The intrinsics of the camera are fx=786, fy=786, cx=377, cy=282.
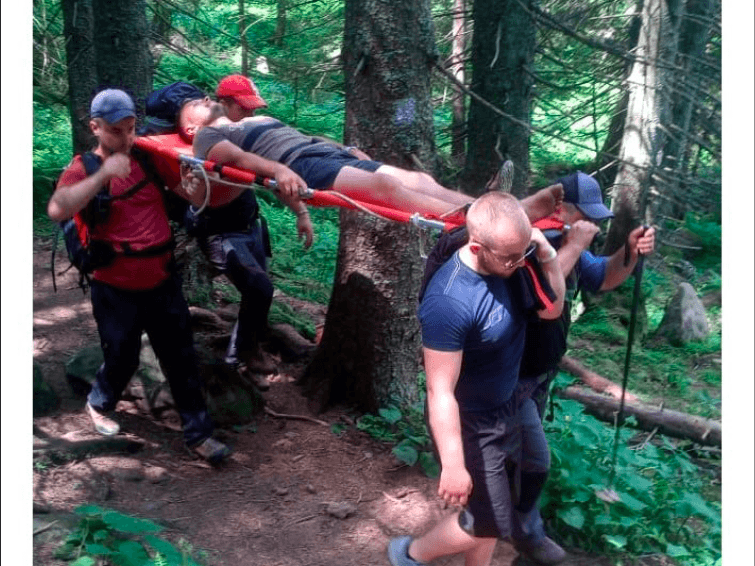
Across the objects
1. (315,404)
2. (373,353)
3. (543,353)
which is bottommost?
(315,404)

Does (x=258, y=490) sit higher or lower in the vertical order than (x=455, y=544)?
lower

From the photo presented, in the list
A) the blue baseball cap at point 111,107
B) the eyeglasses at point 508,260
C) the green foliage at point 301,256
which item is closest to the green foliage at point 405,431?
the eyeglasses at point 508,260

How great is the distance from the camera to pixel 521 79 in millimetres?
7562

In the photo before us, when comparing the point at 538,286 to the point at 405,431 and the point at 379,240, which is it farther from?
the point at 405,431

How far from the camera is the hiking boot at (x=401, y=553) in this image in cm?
380

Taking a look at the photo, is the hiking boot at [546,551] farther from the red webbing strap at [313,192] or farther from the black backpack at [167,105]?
the black backpack at [167,105]

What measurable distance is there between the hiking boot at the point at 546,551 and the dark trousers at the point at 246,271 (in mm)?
2318

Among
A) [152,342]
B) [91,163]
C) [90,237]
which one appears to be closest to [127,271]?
[90,237]

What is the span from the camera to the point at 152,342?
459cm

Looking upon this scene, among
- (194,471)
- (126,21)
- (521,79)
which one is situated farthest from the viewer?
(521,79)

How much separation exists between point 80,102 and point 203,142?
327 cm

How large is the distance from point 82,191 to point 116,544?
1679mm

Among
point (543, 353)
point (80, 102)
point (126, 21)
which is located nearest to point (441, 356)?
point (543, 353)

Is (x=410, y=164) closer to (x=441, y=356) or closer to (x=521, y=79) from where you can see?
(x=441, y=356)
